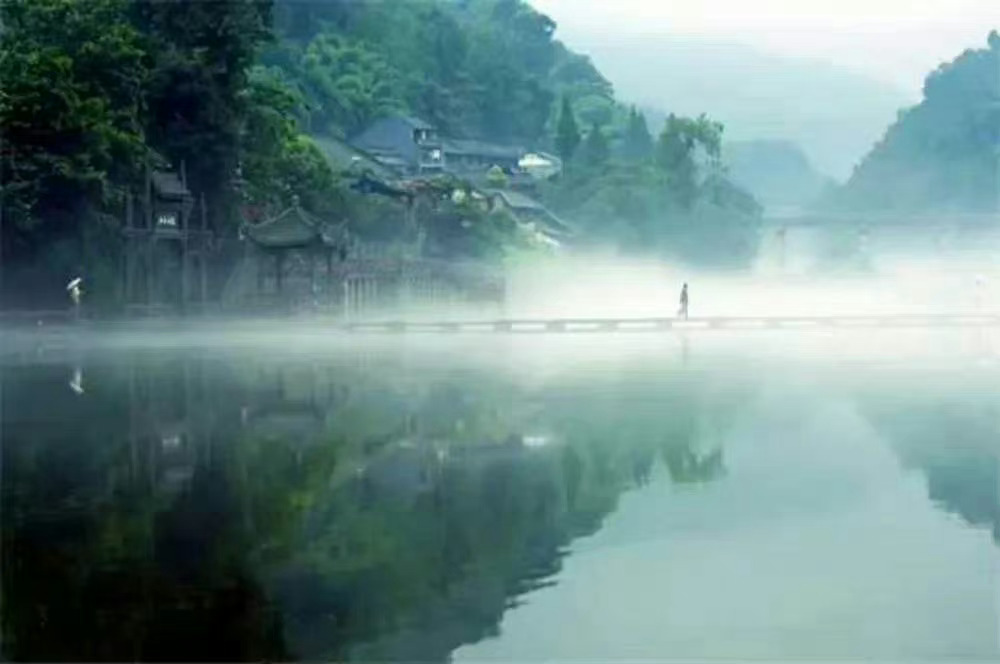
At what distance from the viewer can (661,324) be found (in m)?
45.6

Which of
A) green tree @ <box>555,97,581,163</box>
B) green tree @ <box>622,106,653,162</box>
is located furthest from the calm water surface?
green tree @ <box>622,106,653,162</box>

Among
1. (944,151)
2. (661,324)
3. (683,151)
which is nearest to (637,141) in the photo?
(683,151)

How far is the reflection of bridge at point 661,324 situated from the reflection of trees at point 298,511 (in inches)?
800

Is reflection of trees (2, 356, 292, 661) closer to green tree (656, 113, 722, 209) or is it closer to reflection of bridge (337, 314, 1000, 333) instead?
reflection of bridge (337, 314, 1000, 333)

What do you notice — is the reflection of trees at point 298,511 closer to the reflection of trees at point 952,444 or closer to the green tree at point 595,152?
the reflection of trees at point 952,444

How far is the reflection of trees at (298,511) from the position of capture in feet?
28.1

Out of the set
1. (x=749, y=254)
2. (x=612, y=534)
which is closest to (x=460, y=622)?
(x=612, y=534)

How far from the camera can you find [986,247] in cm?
10131

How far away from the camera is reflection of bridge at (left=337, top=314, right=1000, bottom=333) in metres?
42.6

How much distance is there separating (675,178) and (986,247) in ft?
81.8

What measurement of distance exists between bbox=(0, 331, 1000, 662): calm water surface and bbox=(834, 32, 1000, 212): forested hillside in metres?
114

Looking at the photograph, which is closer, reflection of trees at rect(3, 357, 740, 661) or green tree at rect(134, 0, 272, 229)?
reflection of trees at rect(3, 357, 740, 661)

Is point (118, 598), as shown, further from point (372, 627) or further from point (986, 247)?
point (986, 247)

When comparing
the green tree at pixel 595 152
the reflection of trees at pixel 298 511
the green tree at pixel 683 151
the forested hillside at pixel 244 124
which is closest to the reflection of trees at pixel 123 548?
the reflection of trees at pixel 298 511
